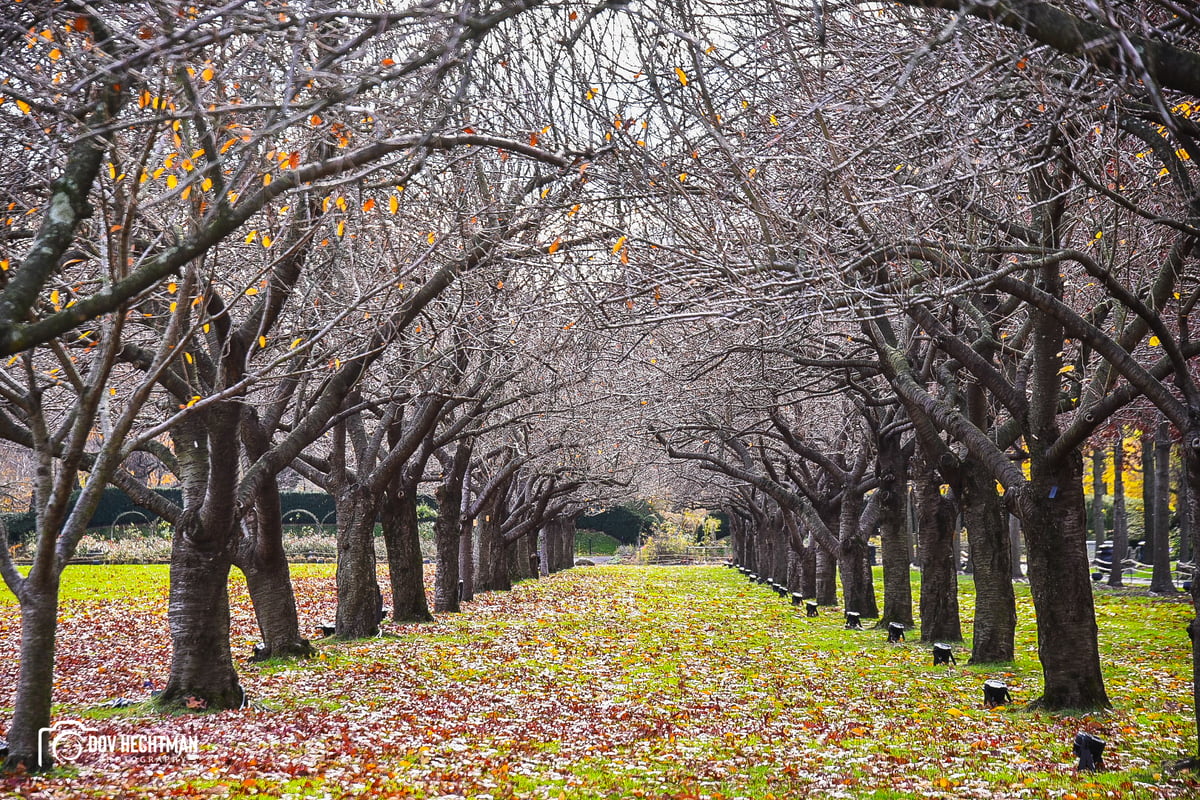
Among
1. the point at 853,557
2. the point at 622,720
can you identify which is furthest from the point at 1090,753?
the point at 853,557

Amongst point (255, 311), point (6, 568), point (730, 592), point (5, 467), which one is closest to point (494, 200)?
point (255, 311)

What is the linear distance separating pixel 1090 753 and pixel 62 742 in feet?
27.3

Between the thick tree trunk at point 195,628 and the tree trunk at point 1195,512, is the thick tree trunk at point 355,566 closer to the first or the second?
the thick tree trunk at point 195,628

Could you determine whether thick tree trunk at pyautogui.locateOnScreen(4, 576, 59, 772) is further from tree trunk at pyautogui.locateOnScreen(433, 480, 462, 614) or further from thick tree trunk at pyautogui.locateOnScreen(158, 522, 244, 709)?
tree trunk at pyautogui.locateOnScreen(433, 480, 462, 614)

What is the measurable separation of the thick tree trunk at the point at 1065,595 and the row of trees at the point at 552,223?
31mm

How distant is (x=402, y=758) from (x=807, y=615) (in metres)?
17.8

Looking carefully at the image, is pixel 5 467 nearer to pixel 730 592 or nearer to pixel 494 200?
pixel 730 592

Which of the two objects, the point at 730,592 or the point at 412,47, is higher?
the point at 412,47

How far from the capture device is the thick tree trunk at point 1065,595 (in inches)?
404

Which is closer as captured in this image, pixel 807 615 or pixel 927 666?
pixel 927 666

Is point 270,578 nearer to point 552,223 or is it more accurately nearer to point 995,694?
point 552,223

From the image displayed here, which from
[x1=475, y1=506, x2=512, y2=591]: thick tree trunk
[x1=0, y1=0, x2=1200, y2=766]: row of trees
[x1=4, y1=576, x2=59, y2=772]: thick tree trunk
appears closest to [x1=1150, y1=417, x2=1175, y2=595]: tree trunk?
[x1=0, y1=0, x2=1200, y2=766]: row of trees

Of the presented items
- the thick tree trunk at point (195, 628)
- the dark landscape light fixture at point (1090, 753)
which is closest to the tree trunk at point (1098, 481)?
the dark landscape light fixture at point (1090, 753)

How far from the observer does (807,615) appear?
24922mm
